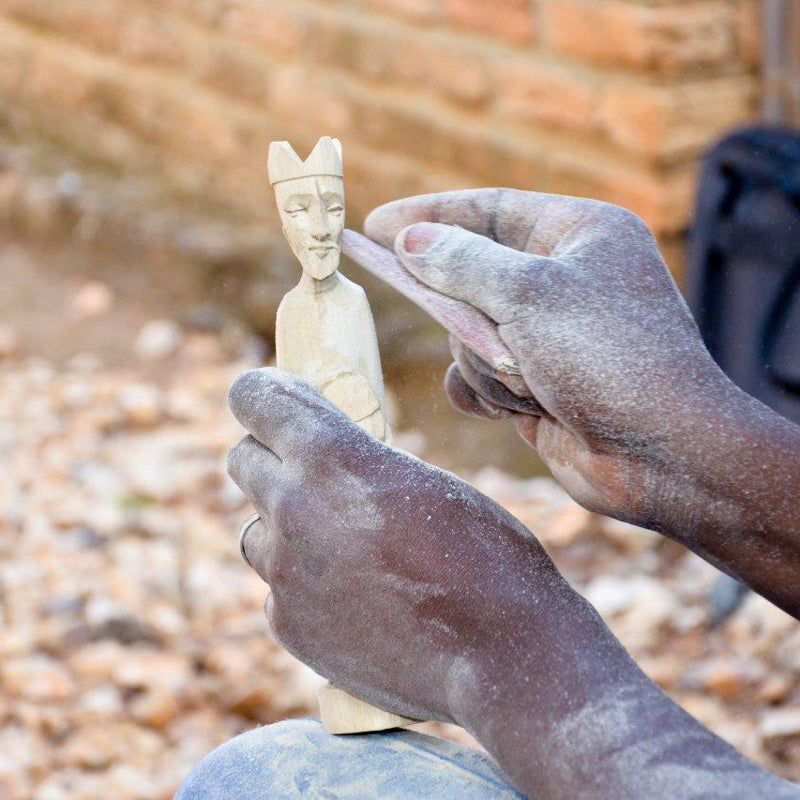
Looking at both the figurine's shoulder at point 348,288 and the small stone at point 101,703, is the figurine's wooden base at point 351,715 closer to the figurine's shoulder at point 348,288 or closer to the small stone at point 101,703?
the figurine's shoulder at point 348,288

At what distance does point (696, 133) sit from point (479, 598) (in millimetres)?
2264

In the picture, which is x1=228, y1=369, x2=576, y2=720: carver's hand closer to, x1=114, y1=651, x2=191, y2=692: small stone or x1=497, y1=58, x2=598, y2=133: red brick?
x1=114, y1=651, x2=191, y2=692: small stone

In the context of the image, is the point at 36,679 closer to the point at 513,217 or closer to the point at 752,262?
the point at 513,217

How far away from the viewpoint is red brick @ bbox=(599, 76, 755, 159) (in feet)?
10.8

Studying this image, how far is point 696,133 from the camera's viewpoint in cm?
336

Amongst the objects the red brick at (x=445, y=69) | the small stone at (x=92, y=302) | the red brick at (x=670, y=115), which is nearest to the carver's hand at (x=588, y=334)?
the red brick at (x=670, y=115)

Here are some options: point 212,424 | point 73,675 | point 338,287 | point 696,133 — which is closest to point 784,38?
point 696,133

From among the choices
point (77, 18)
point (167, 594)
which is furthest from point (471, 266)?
point (77, 18)

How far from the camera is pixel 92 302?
4.48 meters

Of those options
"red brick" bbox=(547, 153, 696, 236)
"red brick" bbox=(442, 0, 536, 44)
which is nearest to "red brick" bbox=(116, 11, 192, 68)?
"red brick" bbox=(442, 0, 536, 44)

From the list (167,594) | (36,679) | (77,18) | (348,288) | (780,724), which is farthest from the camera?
(77,18)

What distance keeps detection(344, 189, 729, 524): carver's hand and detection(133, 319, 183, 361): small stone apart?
2669 mm

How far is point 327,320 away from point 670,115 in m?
1.94

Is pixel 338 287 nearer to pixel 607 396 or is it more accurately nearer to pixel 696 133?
pixel 607 396
